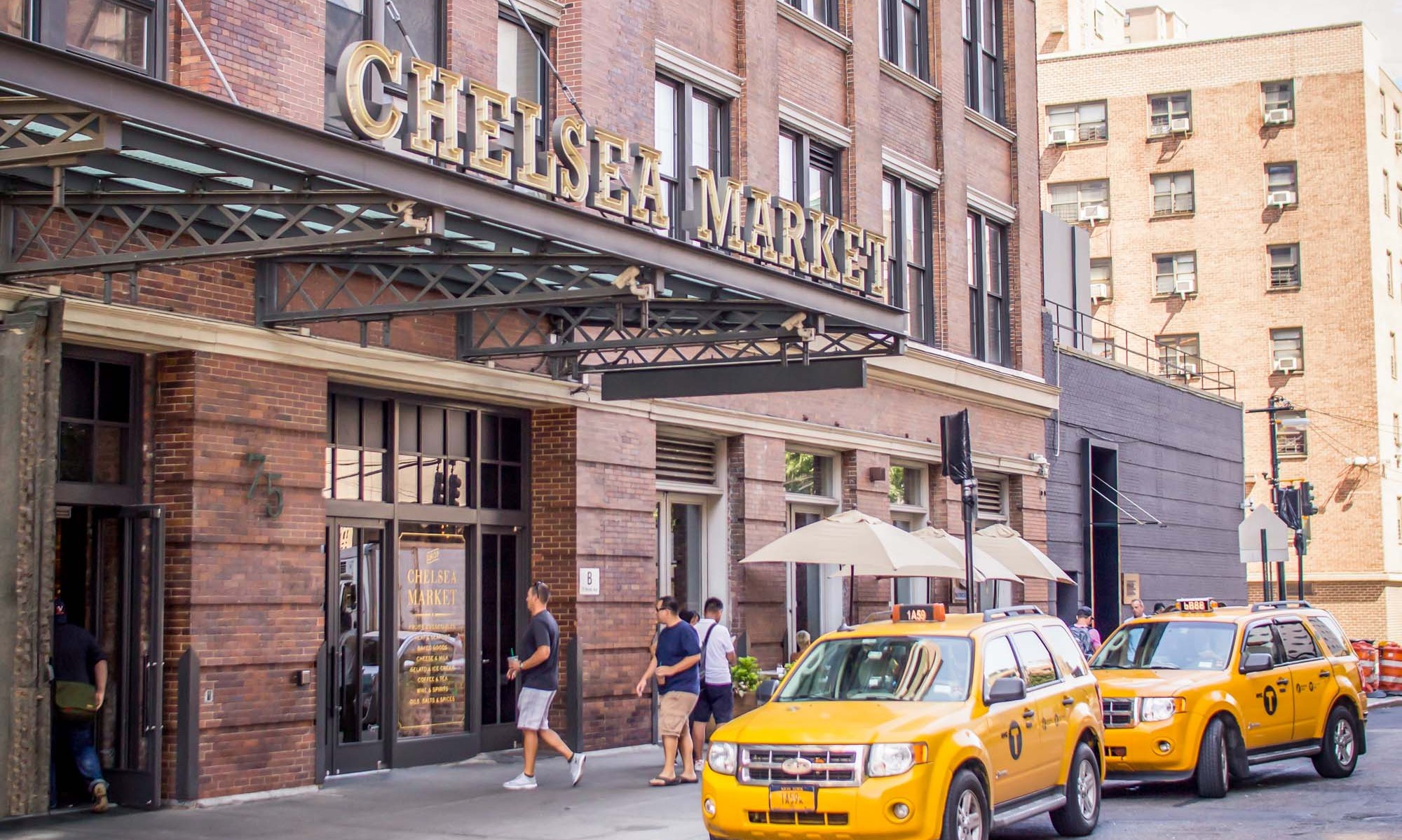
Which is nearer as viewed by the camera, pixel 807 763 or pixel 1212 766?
pixel 807 763

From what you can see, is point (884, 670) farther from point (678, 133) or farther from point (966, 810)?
point (678, 133)

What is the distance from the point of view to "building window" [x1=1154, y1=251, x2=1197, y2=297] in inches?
2263

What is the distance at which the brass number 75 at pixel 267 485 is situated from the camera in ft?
45.8

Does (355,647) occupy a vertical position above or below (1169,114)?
below

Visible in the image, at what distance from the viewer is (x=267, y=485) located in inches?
555

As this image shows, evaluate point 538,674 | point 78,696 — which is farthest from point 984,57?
point 78,696

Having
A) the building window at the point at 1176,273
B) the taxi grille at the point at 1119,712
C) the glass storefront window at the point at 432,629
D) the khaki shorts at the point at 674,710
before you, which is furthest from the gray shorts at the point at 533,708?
the building window at the point at 1176,273

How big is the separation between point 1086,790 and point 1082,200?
4885 cm

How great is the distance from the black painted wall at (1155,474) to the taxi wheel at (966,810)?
19101 mm

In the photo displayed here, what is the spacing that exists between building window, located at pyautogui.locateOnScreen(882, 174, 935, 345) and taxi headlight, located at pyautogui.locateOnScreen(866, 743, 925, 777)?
580 inches

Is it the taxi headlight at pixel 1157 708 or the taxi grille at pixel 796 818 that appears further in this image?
the taxi headlight at pixel 1157 708

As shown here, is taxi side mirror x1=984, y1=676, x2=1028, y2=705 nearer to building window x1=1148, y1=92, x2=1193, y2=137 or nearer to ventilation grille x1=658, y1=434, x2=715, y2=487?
ventilation grille x1=658, y1=434, x2=715, y2=487

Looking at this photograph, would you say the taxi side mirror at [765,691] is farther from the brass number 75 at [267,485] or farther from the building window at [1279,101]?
the building window at [1279,101]

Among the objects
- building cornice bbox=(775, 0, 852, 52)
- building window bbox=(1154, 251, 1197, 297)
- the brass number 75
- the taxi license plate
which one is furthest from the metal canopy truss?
building window bbox=(1154, 251, 1197, 297)
